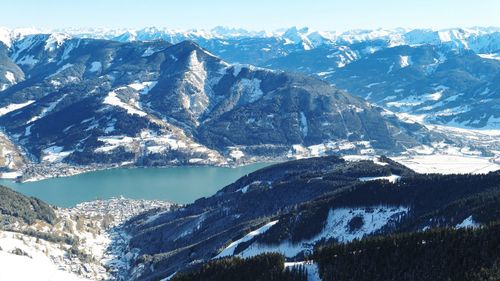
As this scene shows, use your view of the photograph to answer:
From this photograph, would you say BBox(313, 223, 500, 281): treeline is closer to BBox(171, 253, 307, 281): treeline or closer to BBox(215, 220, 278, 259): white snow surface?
BBox(171, 253, 307, 281): treeline

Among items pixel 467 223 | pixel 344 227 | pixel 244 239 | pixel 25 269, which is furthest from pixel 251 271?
pixel 244 239

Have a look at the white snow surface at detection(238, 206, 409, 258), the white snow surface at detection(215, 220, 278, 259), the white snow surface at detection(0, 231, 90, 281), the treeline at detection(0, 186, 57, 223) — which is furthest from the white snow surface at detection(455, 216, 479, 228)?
the treeline at detection(0, 186, 57, 223)

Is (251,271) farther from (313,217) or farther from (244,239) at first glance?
(313,217)

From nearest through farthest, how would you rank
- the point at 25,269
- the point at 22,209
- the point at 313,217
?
the point at 25,269
the point at 313,217
the point at 22,209

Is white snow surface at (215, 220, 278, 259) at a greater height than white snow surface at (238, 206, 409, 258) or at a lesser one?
lesser

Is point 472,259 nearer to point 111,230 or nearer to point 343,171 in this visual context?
point 343,171

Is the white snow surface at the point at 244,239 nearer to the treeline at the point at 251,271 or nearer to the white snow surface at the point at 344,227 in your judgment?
the white snow surface at the point at 344,227
